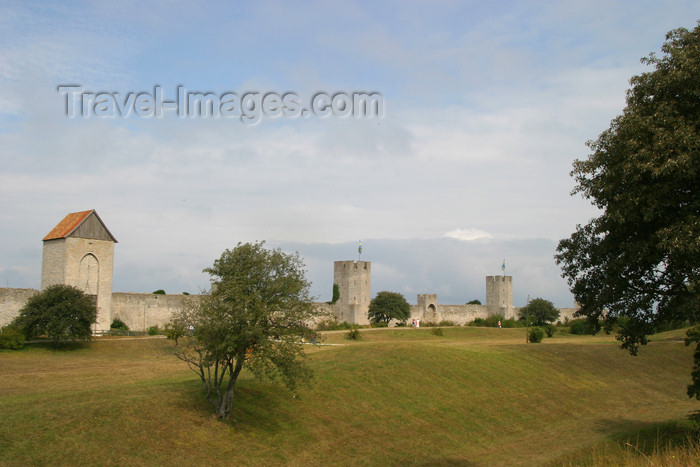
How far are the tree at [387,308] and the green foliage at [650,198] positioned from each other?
4312 centimetres

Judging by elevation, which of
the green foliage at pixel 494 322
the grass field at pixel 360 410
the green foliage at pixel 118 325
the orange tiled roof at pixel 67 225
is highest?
the orange tiled roof at pixel 67 225

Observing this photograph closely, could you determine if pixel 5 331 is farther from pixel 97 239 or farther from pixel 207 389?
pixel 207 389

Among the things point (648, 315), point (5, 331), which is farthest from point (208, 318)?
point (5, 331)

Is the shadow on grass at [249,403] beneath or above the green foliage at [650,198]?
beneath

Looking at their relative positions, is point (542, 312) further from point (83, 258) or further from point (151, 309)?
point (83, 258)

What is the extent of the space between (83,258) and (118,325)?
6.03 metres

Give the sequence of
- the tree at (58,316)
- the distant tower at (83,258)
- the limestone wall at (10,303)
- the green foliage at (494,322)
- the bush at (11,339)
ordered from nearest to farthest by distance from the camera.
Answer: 1. the bush at (11,339)
2. the tree at (58,316)
3. the limestone wall at (10,303)
4. the distant tower at (83,258)
5. the green foliage at (494,322)

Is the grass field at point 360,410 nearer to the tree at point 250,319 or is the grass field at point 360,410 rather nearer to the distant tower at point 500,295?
the tree at point 250,319

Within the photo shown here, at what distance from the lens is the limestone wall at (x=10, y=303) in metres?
37.6

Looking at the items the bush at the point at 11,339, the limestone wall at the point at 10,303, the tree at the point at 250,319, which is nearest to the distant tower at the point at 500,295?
the limestone wall at the point at 10,303

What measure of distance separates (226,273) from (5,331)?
2135 cm

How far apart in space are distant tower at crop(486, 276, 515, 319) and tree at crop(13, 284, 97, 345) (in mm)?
48767

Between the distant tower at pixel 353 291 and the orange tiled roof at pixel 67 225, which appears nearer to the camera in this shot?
the orange tiled roof at pixel 67 225

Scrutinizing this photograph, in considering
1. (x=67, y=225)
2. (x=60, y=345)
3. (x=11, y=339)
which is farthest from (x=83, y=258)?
(x=11, y=339)
